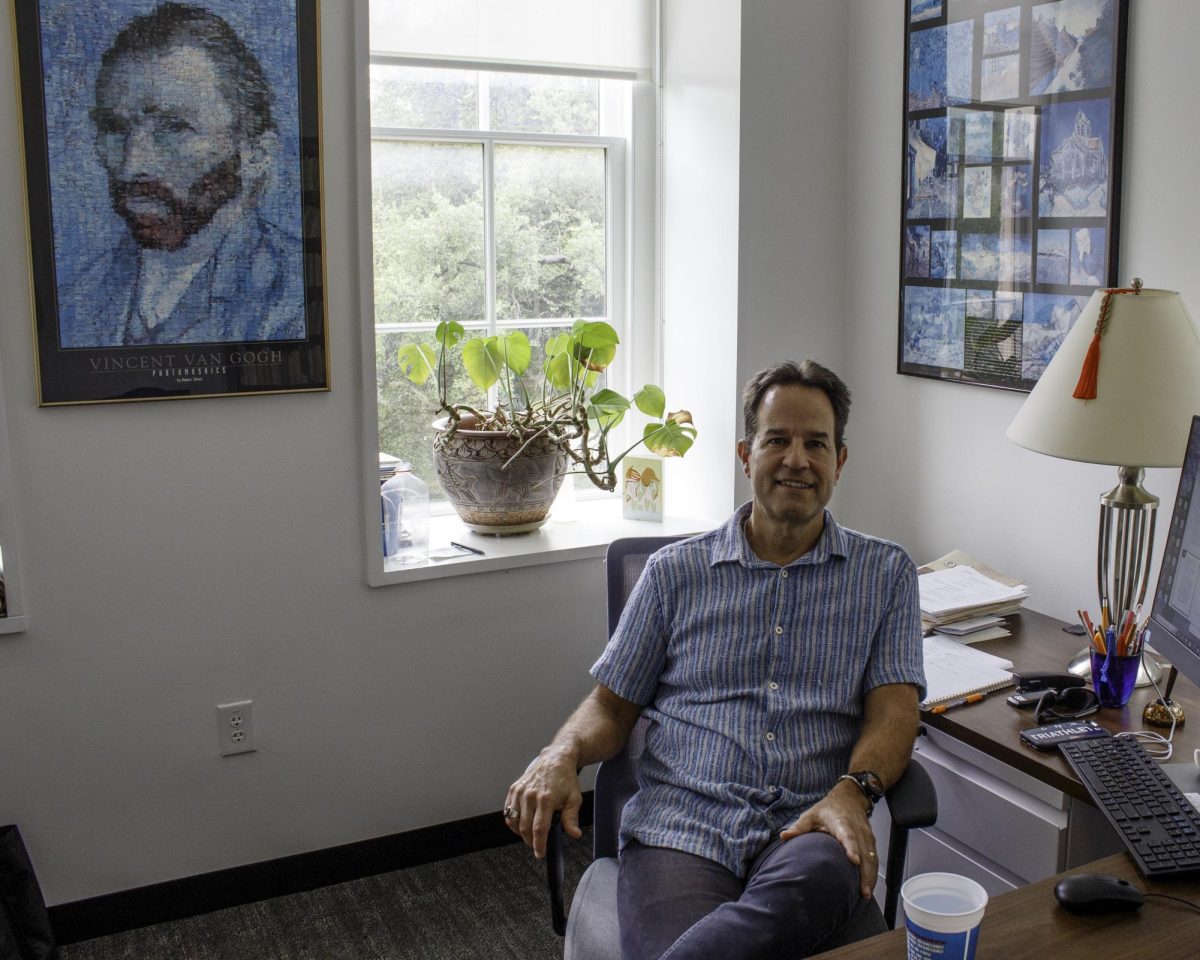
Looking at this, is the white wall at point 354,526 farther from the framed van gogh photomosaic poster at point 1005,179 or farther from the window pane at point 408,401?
the window pane at point 408,401

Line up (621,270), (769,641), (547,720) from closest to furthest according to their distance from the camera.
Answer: (769,641)
(547,720)
(621,270)

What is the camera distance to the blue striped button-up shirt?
6.17ft

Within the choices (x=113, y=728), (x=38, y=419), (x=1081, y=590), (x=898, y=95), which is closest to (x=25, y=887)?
(x=113, y=728)

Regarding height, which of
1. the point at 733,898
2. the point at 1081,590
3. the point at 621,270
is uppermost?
the point at 621,270

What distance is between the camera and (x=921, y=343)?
2.77 m

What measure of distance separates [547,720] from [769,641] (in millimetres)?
1070

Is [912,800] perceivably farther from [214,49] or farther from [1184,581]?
[214,49]

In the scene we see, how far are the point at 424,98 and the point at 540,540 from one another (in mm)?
1055

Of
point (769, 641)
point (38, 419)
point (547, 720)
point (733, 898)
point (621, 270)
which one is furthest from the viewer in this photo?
point (621, 270)

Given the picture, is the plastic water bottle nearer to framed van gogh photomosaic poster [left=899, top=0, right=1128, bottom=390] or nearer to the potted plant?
the potted plant

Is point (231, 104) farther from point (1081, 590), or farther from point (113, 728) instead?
point (1081, 590)

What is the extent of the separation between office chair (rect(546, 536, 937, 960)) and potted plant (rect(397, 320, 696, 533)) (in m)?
0.91

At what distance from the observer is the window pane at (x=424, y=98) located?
9.03 ft

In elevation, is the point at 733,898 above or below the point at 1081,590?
below
